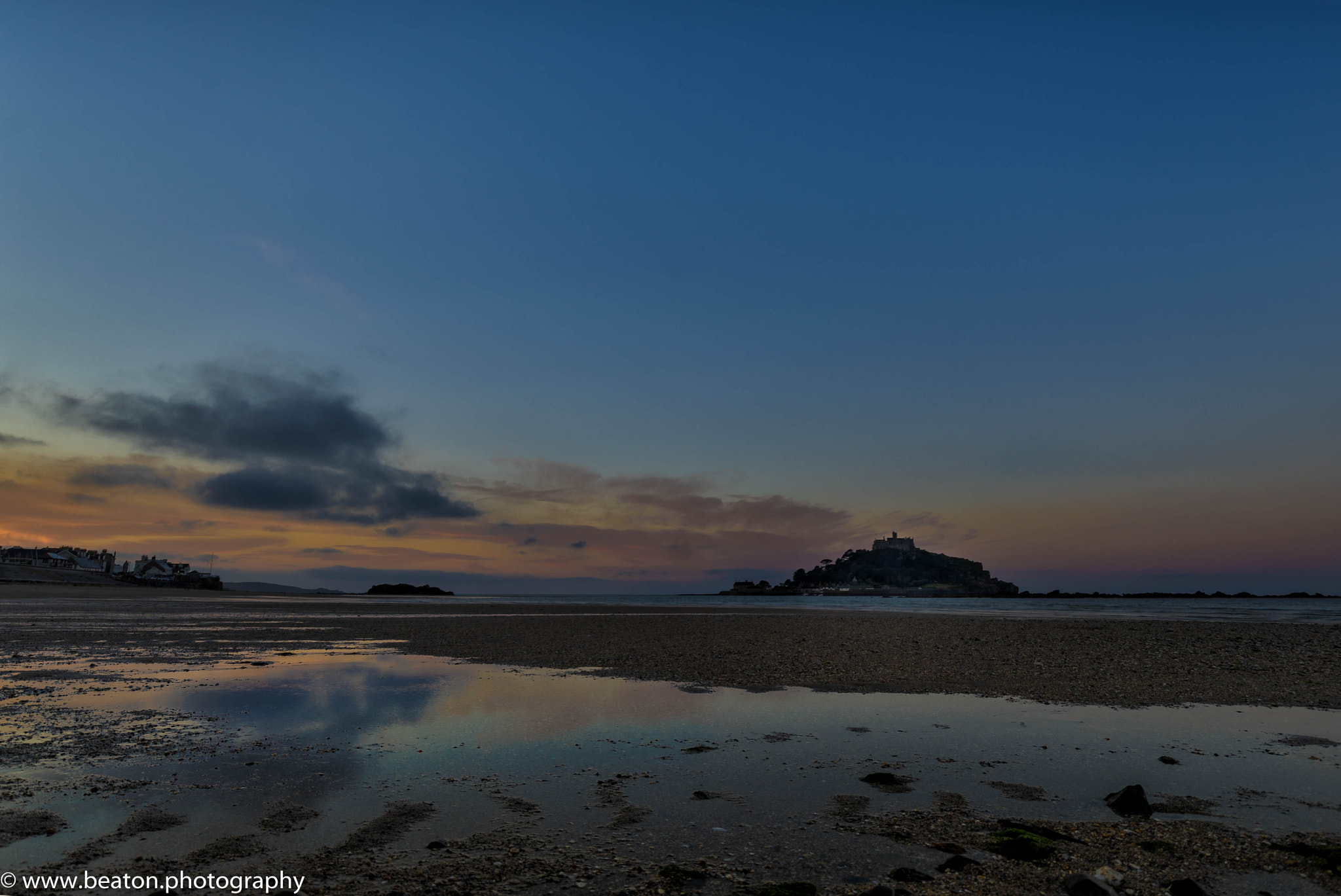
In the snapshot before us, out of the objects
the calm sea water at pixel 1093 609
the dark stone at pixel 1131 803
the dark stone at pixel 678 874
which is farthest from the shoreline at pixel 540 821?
the calm sea water at pixel 1093 609

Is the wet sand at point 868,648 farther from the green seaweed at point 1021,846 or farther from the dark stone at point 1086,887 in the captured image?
the dark stone at point 1086,887

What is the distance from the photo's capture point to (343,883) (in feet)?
17.8

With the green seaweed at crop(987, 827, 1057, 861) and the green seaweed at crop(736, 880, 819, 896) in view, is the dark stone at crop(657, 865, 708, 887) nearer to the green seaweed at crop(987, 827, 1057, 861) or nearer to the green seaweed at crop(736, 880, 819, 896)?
the green seaweed at crop(736, 880, 819, 896)

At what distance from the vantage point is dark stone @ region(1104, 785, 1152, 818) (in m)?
7.45

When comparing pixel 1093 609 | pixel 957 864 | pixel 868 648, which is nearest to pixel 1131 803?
pixel 957 864

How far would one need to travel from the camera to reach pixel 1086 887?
5.44 m

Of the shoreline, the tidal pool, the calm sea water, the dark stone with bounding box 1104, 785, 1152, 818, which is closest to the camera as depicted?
the shoreline

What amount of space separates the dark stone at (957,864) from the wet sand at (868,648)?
10.0 metres

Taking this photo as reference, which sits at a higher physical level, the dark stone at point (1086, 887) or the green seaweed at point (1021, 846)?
the dark stone at point (1086, 887)

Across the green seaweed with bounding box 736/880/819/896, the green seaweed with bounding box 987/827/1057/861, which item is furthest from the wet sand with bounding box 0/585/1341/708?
the green seaweed with bounding box 736/880/819/896

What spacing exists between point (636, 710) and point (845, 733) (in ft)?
13.3

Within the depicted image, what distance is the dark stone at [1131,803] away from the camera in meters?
7.45

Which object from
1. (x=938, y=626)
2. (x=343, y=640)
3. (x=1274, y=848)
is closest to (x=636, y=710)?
(x=1274, y=848)

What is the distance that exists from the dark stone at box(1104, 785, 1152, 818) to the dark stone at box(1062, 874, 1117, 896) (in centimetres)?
247
